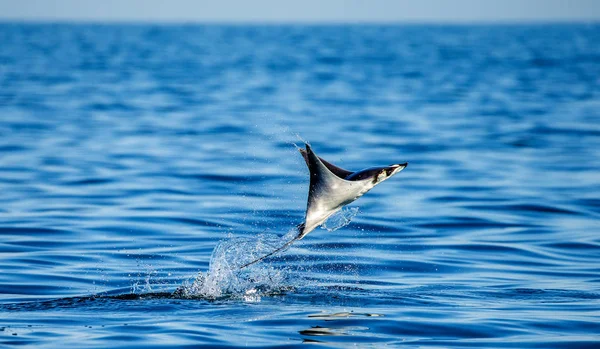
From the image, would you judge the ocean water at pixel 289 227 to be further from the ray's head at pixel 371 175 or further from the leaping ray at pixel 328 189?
the ray's head at pixel 371 175

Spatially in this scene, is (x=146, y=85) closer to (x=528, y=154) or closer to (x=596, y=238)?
(x=528, y=154)

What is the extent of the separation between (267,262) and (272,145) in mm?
13688

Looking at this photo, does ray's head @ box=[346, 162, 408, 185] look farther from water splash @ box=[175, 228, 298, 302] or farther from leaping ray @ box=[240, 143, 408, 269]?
water splash @ box=[175, 228, 298, 302]

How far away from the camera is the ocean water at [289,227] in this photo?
850cm

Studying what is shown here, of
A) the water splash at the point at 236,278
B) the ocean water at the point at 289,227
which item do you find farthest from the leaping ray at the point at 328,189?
the water splash at the point at 236,278

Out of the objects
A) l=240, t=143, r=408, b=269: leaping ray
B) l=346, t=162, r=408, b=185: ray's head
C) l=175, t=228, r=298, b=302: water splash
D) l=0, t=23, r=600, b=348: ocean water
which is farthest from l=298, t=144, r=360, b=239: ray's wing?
l=175, t=228, r=298, b=302: water splash

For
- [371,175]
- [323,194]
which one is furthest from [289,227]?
[323,194]

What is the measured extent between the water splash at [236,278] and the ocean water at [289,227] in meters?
0.04

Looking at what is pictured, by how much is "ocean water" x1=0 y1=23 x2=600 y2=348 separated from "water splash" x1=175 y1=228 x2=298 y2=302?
0.04 m

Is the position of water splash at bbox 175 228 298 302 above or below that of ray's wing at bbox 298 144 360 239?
below

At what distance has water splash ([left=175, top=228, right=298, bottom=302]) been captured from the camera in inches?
379

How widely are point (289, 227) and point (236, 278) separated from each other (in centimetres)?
443

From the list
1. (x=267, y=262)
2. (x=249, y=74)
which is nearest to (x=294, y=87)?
(x=249, y=74)

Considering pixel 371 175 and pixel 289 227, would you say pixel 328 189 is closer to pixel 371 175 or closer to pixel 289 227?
pixel 371 175
